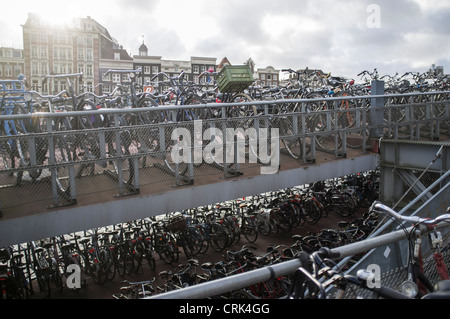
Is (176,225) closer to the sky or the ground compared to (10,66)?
closer to the ground

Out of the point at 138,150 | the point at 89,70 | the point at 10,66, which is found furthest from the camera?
the point at 10,66

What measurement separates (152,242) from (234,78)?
4732mm

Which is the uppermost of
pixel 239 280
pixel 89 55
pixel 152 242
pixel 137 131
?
pixel 89 55

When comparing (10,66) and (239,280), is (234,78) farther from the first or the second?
(10,66)

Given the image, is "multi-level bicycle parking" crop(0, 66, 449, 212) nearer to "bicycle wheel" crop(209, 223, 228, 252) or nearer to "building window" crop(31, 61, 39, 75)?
"bicycle wheel" crop(209, 223, 228, 252)

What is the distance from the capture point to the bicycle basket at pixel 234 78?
758 centimetres

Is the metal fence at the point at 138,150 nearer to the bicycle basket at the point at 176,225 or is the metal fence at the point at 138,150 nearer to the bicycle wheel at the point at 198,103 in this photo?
the bicycle wheel at the point at 198,103

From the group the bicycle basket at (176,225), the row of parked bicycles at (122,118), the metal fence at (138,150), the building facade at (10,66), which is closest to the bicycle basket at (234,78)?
the row of parked bicycles at (122,118)

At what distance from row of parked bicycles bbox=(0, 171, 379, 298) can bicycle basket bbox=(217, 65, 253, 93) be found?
3401mm

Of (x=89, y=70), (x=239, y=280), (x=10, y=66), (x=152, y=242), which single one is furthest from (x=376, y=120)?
(x=10, y=66)

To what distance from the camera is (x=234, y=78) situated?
25.0ft

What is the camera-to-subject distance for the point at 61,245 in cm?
923
